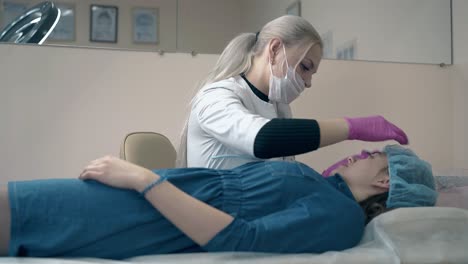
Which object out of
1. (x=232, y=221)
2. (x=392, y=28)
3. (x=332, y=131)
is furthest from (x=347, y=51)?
(x=232, y=221)

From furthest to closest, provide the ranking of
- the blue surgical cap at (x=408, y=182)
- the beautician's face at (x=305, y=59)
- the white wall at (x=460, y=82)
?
the white wall at (x=460, y=82) < the beautician's face at (x=305, y=59) < the blue surgical cap at (x=408, y=182)

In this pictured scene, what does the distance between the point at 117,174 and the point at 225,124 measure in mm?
273

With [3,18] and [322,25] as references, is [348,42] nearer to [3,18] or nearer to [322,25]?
[322,25]

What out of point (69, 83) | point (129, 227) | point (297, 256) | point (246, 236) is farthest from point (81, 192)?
point (69, 83)

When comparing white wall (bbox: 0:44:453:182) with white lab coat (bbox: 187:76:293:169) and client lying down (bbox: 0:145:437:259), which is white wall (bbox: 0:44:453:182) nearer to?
white lab coat (bbox: 187:76:293:169)

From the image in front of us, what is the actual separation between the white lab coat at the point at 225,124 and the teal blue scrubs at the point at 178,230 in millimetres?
85

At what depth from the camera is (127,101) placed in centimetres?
212

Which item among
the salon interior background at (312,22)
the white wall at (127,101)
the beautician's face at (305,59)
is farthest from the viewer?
the salon interior background at (312,22)

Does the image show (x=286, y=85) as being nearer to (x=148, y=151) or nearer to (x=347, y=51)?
(x=148, y=151)

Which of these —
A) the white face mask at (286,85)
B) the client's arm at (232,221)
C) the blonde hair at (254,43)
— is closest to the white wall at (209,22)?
the blonde hair at (254,43)

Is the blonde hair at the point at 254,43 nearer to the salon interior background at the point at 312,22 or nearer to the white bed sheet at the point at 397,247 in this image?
the white bed sheet at the point at 397,247

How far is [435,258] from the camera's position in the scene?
1106mm

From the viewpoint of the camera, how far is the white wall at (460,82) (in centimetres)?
220

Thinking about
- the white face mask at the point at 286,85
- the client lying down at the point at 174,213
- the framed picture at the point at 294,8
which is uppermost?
the framed picture at the point at 294,8
